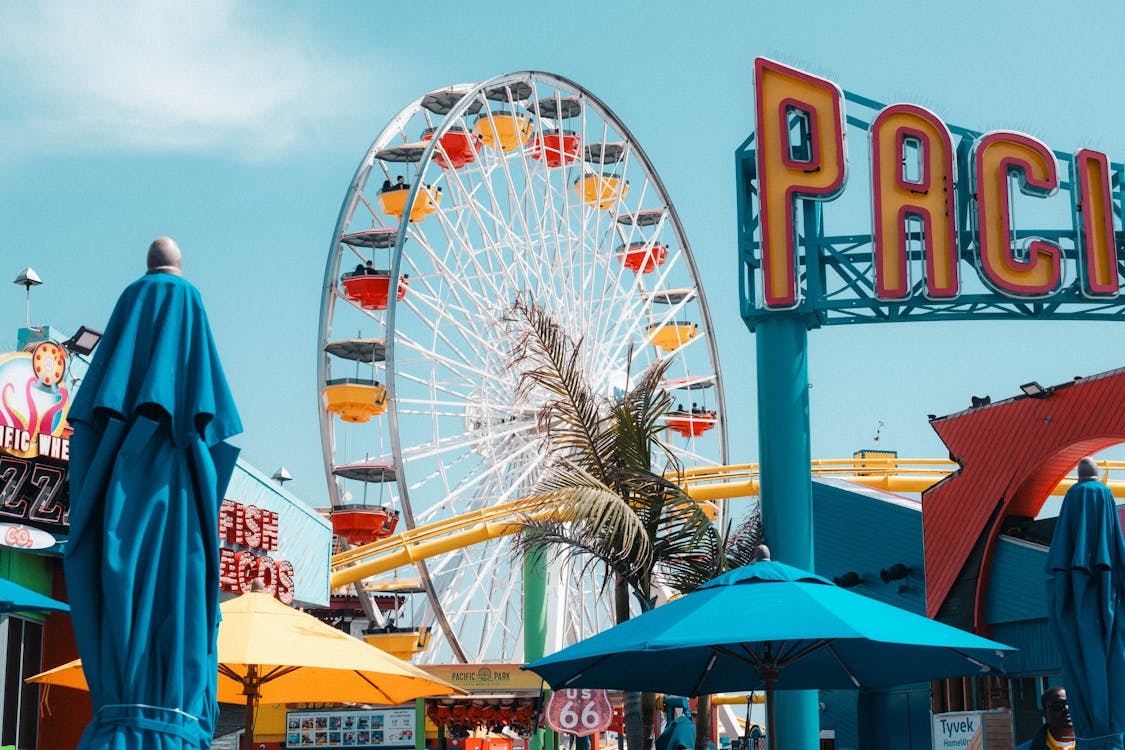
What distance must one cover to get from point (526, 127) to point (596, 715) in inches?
718

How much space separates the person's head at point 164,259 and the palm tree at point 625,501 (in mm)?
6472

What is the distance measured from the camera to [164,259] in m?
4.94

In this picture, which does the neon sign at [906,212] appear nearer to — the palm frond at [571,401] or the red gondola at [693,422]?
the palm frond at [571,401]

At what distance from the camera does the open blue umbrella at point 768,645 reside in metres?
7.10

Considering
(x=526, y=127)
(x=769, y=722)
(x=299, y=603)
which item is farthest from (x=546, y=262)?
(x=769, y=722)

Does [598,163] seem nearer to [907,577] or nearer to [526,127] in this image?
[526,127]

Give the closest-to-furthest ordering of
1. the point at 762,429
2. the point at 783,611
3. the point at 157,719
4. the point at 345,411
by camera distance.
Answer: the point at 157,719 < the point at 783,611 < the point at 762,429 < the point at 345,411

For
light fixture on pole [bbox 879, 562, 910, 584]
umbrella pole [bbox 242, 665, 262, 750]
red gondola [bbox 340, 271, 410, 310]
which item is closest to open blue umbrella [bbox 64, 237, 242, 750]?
umbrella pole [bbox 242, 665, 262, 750]

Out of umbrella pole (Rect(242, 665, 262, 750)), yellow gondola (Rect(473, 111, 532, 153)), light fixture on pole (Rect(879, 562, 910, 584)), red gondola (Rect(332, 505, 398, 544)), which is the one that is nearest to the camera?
umbrella pole (Rect(242, 665, 262, 750))

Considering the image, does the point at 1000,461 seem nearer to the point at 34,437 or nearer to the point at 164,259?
the point at 34,437

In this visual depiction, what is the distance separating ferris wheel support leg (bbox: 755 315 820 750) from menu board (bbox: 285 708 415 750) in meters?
3.12

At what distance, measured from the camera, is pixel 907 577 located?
18422 mm

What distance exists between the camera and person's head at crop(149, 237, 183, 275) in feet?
16.2

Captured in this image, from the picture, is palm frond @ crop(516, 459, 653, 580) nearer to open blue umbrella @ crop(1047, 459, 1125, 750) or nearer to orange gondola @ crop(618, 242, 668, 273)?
open blue umbrella @ crop(1047, 459, 1125, 750)
